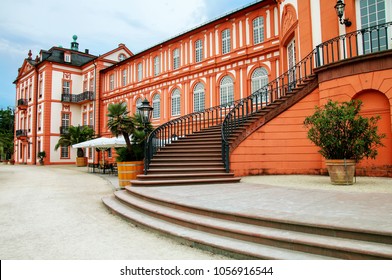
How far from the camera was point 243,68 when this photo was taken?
19234 mm

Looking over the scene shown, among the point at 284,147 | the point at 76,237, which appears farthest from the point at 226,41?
the point at 76,237

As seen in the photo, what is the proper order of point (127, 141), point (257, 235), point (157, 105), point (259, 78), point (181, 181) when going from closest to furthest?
1. point (257, 235)
2. point (181, 181)
3. point (127, 141)
4. point (259, 78)
5. point (157, 105)

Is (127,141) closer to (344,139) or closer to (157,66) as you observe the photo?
(344,139)

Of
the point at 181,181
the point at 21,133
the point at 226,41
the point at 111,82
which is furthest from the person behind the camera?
the point at 21,133

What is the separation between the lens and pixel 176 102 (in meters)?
24.0

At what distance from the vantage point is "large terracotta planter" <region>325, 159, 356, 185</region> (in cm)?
775

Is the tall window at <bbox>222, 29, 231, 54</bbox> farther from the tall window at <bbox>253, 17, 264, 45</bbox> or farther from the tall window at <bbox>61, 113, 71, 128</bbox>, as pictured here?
the tall window at <bbox>61, 113, 71, 128</bbox>

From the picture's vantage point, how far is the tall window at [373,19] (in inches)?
413

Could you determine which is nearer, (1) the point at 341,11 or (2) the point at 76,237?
(2) the point at 76,237

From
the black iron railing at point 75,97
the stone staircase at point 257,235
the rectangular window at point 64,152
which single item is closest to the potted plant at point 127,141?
the stone staircase at point 257,235

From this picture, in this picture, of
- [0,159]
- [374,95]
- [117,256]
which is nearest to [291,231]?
[117,256]

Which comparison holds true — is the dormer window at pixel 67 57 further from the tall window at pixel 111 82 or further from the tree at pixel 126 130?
the tree at pixel 126 130

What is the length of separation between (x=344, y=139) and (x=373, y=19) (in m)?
5.86

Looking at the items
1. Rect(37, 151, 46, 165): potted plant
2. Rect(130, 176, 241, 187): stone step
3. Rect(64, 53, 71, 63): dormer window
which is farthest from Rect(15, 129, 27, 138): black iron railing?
Rect(130, 176, 241, 187): stone step
